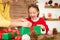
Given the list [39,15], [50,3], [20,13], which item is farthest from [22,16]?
[50,3]

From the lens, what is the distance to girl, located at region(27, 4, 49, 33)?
3.82 feet

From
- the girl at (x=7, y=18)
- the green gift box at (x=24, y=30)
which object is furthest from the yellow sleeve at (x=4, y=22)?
the green gift box at (x=24, y=30)

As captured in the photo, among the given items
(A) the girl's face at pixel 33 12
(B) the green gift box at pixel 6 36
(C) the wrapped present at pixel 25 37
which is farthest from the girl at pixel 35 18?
(B) the green gift box at pixel 6 36

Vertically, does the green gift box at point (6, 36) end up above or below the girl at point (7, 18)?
below

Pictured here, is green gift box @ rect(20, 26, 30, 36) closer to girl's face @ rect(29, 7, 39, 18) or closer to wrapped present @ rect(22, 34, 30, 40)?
wrapped present @ rect(22, 34, 30, 40)

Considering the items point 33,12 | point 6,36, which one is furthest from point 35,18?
point 6,36

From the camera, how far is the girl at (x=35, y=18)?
1.16m

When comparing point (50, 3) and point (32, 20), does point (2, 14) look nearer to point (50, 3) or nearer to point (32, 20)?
point (32, 20)

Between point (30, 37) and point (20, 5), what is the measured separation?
310 millimetres

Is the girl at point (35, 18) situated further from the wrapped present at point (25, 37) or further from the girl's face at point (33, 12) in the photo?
the wrapped present at point (25, 37)

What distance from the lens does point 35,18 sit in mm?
1178

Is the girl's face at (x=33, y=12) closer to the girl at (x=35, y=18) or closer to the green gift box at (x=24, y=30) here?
the girl at (x=35, y=18)

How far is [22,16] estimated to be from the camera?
1.15 m

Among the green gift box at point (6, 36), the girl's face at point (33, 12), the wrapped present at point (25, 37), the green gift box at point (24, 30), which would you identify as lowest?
the wrapped present at point (25, 37)
